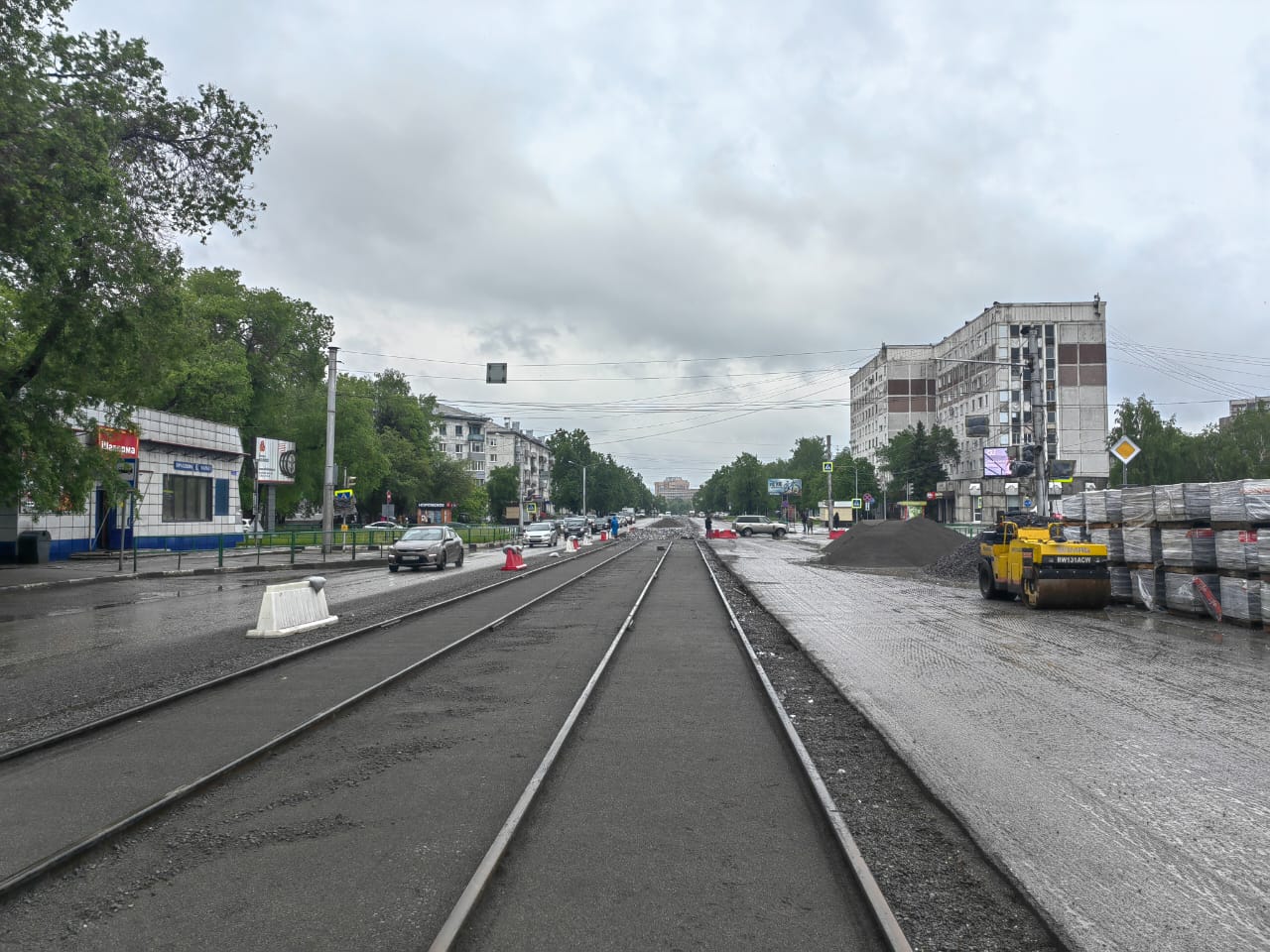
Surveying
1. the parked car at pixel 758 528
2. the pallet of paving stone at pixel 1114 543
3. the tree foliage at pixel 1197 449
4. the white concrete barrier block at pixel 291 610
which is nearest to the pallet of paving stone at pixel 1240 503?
the pallet of paving stone at pixel 1114 543

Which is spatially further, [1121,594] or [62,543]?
[62,543]

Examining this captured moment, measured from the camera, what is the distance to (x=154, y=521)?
3509 cm

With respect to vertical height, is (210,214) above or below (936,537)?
above

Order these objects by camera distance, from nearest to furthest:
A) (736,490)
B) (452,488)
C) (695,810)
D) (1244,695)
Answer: (695,810)
(1244,695)
(452,488)
(736,490)

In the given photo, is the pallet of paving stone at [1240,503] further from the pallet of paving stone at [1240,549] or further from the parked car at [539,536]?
the parked car at [539,536]

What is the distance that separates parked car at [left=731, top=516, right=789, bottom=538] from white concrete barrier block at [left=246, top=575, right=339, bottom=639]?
53.2 m

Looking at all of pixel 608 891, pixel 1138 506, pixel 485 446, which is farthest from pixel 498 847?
pixel 485 446

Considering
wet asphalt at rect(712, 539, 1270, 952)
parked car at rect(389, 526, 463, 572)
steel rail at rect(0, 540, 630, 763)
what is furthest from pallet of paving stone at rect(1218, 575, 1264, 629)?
parked car at rect(389, 526, 463, 572)

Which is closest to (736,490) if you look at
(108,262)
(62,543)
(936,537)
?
(936,537)

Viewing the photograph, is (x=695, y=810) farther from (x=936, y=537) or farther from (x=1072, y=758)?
(x=936, y=537)

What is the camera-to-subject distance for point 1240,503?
1476 cm

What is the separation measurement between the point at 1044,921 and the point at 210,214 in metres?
22.4

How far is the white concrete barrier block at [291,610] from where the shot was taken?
13062 mm

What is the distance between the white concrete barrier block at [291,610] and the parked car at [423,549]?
47.3ft
